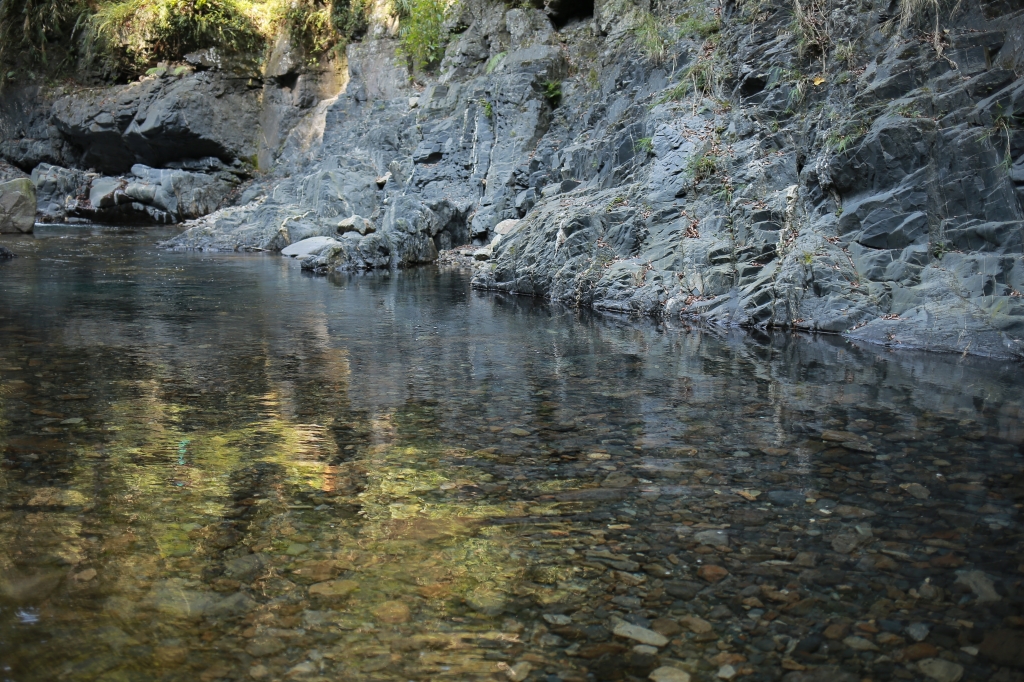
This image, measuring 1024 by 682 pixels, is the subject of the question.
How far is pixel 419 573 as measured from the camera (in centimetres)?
253

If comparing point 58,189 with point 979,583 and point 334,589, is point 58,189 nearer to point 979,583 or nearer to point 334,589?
point 334,589

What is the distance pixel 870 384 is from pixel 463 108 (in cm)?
1597

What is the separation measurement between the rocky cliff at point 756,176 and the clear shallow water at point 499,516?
166 cm

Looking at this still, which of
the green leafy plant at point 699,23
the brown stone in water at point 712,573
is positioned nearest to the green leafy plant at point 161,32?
the green leafy plant at point 699,23

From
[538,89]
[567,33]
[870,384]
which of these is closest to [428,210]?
[538,89]

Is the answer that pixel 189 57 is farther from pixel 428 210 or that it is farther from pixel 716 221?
pixel 716 221

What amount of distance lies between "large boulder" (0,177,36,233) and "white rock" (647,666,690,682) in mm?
22011

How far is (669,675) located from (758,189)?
8163 millimetres

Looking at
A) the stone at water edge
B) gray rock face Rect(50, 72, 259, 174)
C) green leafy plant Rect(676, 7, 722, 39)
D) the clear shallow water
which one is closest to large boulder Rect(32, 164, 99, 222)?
gray rock face Rect(50, 72, 259, 174)

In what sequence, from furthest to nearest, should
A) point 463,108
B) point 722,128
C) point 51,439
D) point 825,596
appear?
point 463,108
point 722,128
point 51,439
point 825,596

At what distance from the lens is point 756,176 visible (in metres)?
9.34

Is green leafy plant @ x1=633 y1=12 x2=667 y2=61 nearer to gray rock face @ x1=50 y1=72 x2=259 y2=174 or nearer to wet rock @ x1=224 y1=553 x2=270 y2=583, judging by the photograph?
wet rock @ x1=224 y1=553 x2=270 y2=583

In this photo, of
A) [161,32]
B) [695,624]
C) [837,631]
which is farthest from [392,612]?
[161,32]

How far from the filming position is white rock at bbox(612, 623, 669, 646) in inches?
85.9
